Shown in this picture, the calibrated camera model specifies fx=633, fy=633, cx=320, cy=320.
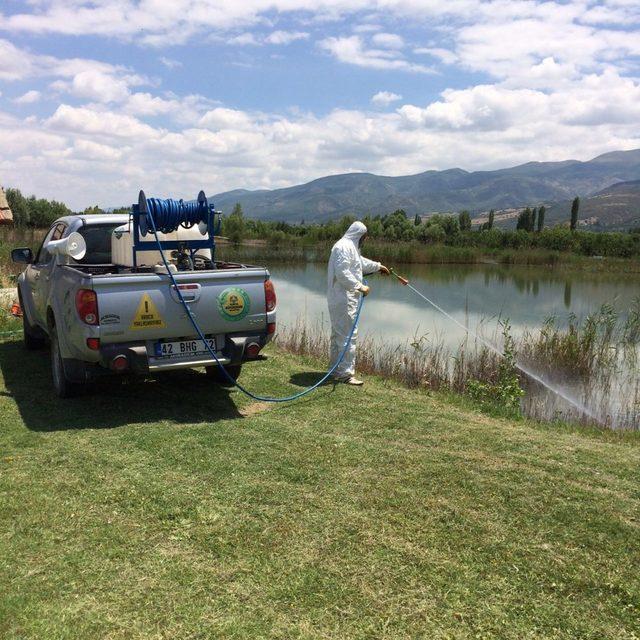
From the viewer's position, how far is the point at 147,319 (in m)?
5.53

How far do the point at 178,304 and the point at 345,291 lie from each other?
248cm

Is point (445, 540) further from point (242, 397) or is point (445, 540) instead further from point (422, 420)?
point (242, 397)

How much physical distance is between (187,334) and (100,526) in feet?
7.48

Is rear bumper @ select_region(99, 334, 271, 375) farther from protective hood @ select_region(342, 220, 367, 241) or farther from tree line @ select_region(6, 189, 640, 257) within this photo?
tree line @ select_region(6, 189, 640, 257)

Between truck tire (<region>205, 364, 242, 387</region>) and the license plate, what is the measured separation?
114 centimetres

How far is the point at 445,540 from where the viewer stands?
365 cm

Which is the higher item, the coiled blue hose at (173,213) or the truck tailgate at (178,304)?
the coiled blue hose at (173,213)

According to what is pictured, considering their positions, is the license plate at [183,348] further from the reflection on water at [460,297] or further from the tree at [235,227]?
the tree at [235,227]

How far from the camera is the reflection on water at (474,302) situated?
11133 mm

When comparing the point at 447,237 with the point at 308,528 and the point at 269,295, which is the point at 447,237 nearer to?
the point at 269,295

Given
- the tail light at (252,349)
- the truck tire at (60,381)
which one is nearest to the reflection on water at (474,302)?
the tail light at (252,349)

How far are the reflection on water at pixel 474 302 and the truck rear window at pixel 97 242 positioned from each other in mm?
6027

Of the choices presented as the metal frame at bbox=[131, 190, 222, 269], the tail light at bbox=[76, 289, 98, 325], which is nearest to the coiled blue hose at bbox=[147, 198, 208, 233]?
the metal frame at bbox=[131, 190, 222, 269]

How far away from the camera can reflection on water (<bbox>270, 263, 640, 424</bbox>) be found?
11.1 meters
